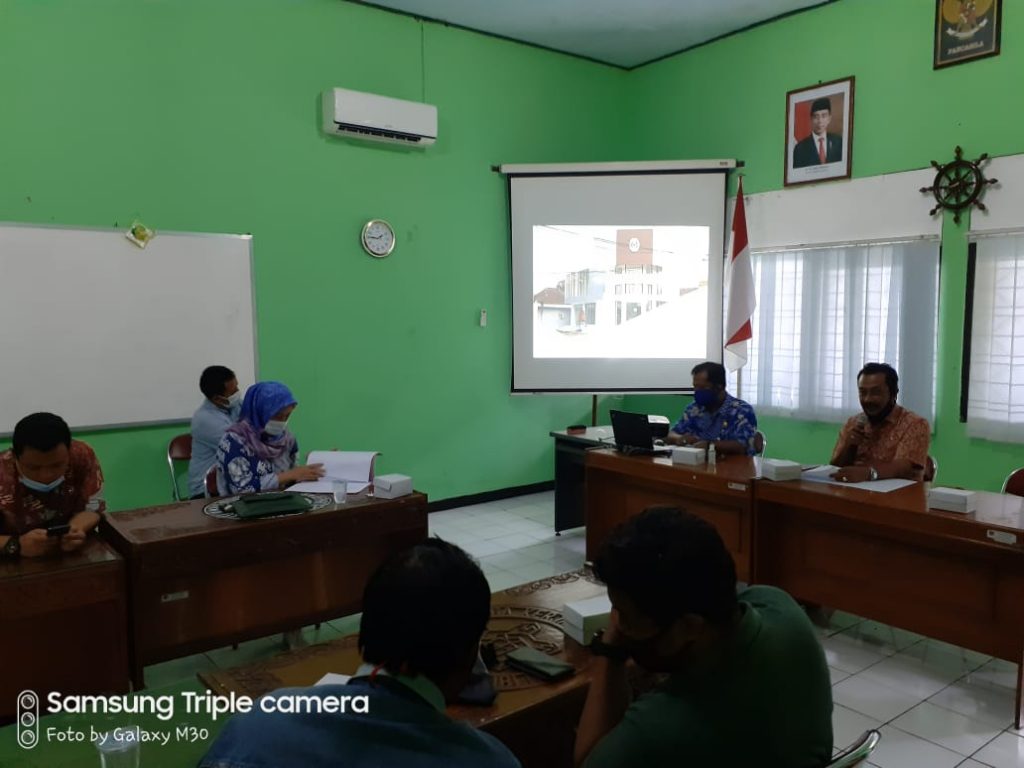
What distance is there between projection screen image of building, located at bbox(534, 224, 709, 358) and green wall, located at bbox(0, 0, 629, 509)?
0.46 metres

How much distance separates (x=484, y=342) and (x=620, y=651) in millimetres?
4621

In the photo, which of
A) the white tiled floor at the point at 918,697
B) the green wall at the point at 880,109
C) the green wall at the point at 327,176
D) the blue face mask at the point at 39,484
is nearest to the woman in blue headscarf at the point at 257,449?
the blue face mask at the point at 39,484

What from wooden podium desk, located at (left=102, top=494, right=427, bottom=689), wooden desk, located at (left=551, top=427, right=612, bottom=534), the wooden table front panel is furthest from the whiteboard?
the wooden table front panel

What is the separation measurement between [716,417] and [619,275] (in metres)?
1.86

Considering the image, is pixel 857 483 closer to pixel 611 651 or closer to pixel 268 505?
pixel 611 651

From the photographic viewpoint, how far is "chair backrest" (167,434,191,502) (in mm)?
4114

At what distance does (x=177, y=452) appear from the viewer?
417 cm

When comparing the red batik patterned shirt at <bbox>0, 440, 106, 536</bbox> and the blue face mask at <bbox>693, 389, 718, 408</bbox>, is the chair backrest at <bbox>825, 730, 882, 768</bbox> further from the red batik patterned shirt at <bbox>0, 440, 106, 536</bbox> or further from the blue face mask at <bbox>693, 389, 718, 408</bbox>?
the blue face mask at <bbox>693, 389, 718, 408</bbox>

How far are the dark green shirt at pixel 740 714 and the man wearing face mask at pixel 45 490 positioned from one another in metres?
2.00

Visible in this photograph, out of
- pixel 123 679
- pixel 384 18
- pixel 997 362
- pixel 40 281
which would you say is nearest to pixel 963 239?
pixel 997 362

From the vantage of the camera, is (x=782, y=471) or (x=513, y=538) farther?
(x=513, y=538)

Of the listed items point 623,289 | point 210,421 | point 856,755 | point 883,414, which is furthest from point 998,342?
point 210,421

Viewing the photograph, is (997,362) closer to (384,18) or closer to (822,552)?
(822,552)

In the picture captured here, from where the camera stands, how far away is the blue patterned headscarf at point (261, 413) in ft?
10.5
